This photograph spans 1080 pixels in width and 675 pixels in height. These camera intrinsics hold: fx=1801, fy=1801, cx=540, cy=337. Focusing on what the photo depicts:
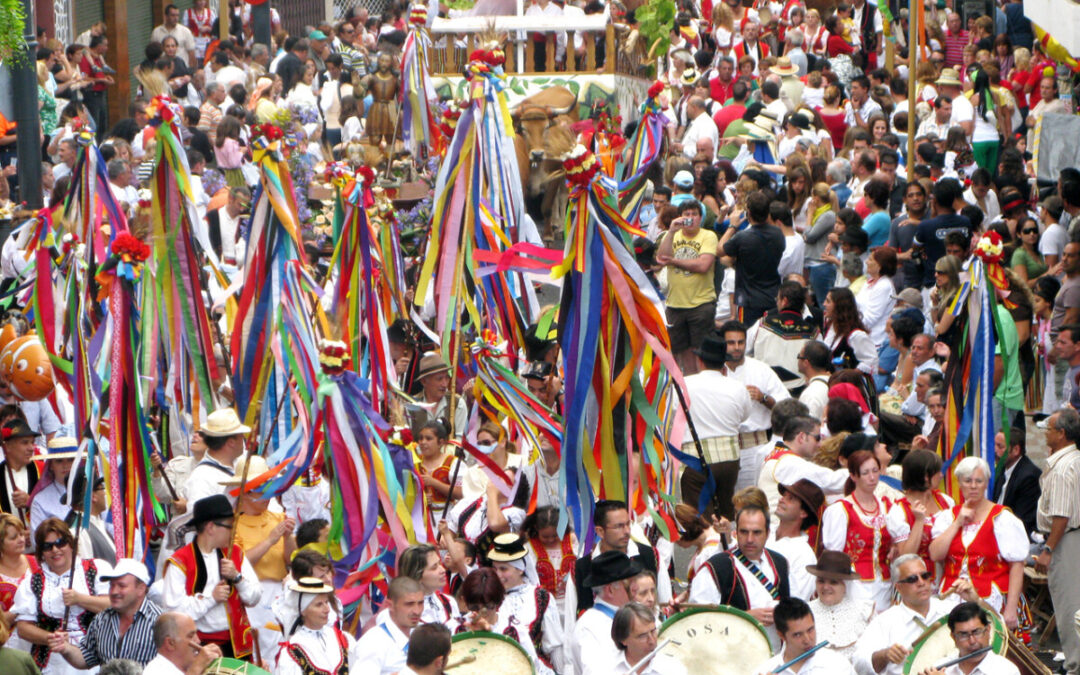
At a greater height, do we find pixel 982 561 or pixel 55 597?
pixel 982 561

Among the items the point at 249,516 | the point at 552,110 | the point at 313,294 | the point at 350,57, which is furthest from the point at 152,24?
the point at 249,516

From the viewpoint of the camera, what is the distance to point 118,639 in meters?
8.09

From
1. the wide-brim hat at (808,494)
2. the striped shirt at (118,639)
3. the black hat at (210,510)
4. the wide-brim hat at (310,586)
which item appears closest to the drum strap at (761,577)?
the wide-brim hat at (808,494)

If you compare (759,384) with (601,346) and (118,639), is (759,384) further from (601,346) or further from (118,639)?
(118,639)

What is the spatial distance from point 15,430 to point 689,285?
5219 mm

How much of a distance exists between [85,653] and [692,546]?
9.88 feet

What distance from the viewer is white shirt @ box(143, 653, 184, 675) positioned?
731 cm

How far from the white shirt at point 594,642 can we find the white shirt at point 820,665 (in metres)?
0.64

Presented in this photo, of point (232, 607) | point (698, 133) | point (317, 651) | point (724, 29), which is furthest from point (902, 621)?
point (724, 29)

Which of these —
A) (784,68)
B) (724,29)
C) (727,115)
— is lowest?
(727,115)

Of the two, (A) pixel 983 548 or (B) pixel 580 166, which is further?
(B) pixel 580 166

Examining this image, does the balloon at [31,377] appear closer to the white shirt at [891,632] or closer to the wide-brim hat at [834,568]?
the wide-brim hat at [834,568]

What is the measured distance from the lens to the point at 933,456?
8781 mm

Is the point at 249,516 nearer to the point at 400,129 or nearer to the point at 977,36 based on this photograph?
the point at 400,129
